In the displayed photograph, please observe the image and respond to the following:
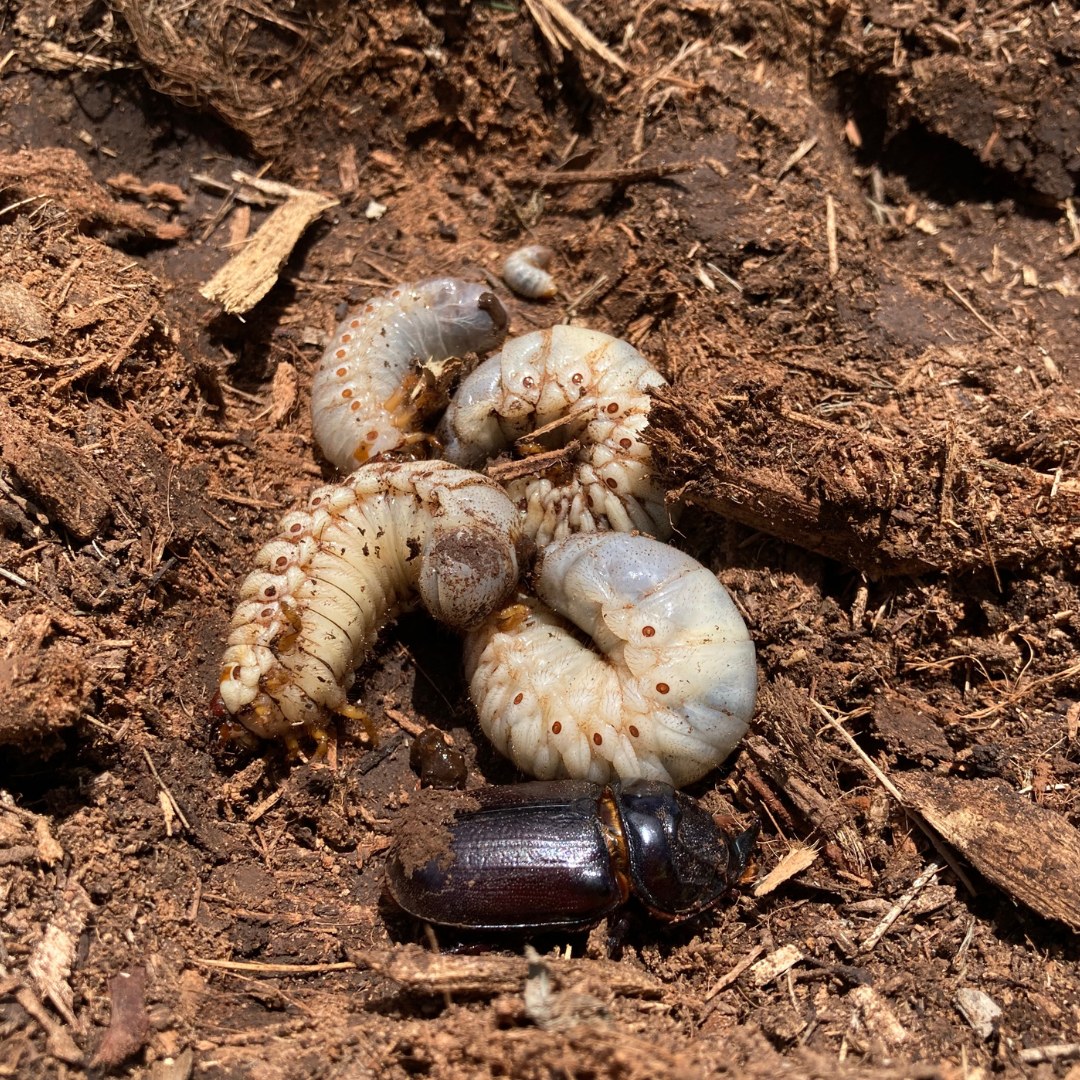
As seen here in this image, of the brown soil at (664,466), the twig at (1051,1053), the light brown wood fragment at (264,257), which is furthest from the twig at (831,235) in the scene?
the twig at (1051,1053)

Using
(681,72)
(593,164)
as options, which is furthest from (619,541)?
(681,72)

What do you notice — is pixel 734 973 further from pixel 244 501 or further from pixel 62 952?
pixel 244 501

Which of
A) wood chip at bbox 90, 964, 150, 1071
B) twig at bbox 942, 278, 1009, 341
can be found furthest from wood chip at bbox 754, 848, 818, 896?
twig at bbox 942, 278, 1009, 341

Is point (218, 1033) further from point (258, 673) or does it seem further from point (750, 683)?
point (750, 683)

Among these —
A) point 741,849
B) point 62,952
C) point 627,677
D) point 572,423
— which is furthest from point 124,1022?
point 572,423

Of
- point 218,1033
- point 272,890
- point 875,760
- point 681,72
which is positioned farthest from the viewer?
point 681,72

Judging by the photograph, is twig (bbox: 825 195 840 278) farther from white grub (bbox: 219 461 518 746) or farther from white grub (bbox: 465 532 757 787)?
white grub (bbox: 219 461 518 746)

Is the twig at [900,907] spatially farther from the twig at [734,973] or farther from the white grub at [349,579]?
the white grub at [349,579]
